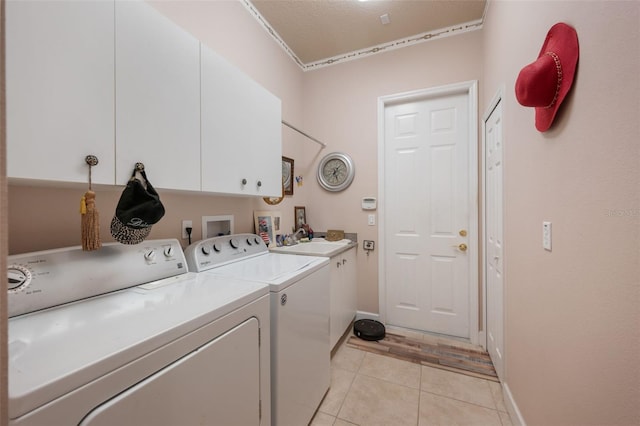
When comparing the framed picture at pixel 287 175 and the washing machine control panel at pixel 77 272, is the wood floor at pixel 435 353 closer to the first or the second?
the framed picture at pixel 287 175

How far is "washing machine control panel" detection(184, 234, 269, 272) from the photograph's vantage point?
1403 millimetres

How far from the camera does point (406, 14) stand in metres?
2.22

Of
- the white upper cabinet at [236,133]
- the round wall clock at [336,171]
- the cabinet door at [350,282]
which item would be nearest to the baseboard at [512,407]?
the cabinet door at [350,282]

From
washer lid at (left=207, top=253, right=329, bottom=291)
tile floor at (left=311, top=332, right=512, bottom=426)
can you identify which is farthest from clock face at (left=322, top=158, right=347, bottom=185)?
tile floor at (left=311, top=332, right=512, bottom=426)

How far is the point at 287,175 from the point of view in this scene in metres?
2.63

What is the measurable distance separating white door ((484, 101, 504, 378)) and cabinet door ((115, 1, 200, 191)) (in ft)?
6.29

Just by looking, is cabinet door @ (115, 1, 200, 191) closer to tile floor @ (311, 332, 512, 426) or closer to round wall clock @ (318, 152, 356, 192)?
tile floor @ (311, 332, 512, 426)

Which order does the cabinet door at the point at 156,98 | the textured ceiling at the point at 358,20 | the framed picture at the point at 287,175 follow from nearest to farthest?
the cabinet door at the point at 156,98 < the textured ceiling at the point at 358,20 < the framed picture at the point at 287,175

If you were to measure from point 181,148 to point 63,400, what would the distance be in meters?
0.95

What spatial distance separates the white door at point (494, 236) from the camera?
177cm

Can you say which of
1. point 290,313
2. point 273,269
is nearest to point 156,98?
point 273,269

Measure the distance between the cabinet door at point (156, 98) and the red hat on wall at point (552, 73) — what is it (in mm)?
1451

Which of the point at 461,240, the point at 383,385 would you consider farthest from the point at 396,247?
the point at 383,385

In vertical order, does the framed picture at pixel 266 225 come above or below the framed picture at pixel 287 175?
below
